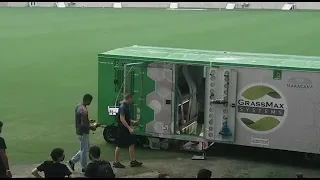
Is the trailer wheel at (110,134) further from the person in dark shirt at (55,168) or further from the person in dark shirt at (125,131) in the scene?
the person in dark shirt at (55,168)

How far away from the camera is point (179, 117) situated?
13.7 meters

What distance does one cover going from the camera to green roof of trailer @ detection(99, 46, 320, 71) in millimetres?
12375

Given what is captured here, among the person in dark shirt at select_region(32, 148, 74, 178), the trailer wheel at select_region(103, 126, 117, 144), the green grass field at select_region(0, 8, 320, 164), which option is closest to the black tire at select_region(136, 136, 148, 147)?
the green grass field at select_region(0, 8, 320, 164)

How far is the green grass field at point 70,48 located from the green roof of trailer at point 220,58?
2.27 meters

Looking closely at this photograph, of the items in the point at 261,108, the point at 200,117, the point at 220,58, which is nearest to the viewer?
the point at 261,108

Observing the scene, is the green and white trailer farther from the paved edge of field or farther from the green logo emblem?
the paved edge of field

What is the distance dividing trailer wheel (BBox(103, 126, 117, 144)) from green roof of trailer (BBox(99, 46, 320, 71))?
1820 mm

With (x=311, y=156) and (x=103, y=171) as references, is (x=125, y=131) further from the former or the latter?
(x=311, y=156)

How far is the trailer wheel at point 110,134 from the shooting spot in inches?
561

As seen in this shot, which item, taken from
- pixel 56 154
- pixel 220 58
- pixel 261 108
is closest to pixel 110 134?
pixel 220 58

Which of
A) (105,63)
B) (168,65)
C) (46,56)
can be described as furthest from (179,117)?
(46,56)

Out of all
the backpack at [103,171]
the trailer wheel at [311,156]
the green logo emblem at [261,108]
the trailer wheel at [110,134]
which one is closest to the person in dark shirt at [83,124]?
the trailer wheel at [110,134]

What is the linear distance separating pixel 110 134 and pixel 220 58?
337cm

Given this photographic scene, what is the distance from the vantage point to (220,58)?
13234mm
